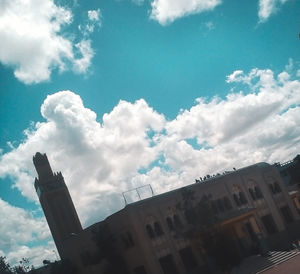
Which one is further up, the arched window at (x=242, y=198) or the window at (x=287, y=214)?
the arched window at (x=242, y=198)

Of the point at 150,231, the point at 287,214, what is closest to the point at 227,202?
the point at 287,214

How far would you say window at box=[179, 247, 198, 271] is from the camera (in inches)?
1262

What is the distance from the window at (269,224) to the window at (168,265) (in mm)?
12304

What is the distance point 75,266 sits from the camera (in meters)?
37.7

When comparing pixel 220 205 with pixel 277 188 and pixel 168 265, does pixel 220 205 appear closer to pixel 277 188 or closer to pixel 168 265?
pixel 277 188

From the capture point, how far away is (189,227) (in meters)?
32.4

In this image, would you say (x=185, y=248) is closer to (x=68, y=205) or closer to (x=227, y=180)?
(x=227, y=180)

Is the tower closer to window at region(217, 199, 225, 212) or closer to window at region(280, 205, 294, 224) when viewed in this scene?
window at region(217, 199, 225, 212)

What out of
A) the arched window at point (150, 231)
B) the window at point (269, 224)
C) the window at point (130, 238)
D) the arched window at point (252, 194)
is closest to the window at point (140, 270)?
the window at point (130, 238)

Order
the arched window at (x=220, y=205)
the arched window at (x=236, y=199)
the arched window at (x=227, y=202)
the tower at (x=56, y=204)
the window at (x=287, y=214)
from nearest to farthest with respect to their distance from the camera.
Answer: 1. the arched window at (x=220, y=205)
2. the arched window at (x=227, y=202)
3. the arched window at (x=236, y=199)
4. the window at (x=287, y=214)
5. the tower at (x=56, y=204)

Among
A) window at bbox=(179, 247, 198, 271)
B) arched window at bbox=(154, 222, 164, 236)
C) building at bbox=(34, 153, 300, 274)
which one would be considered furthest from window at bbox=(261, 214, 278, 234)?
arched window at bbox=(154, 222, 164, 236)

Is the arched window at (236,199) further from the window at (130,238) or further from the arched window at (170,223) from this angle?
the window at (130,238)

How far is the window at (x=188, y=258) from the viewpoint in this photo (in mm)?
32062

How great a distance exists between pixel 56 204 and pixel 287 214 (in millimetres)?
33861
